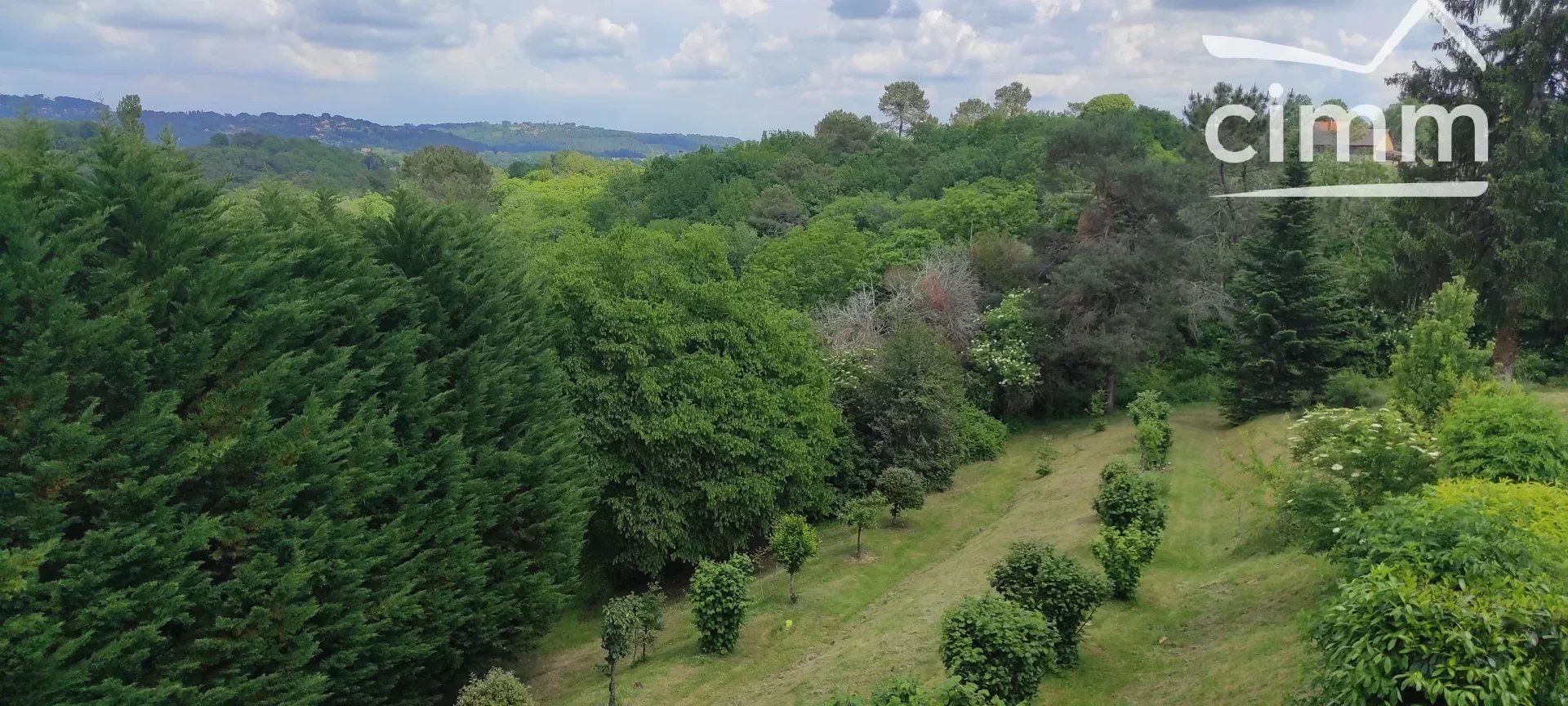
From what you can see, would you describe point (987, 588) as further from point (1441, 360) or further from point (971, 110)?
point (971, 110)

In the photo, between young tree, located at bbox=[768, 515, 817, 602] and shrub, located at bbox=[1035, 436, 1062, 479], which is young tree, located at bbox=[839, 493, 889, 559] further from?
shrub, located at bbox=[1035, 436, 1062, 479]

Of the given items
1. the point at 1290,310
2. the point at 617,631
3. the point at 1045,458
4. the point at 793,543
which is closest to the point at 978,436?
the point at 1045,458

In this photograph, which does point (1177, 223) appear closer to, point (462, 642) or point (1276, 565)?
point (1276, 565)

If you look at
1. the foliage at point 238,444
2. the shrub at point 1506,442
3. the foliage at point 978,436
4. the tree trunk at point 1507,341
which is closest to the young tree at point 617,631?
the foliage at point 238,444

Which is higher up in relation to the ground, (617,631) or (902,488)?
(617,631)

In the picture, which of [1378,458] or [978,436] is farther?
[978,436]

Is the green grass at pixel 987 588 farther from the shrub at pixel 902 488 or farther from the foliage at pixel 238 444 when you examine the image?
the foliage at pixel 238 444

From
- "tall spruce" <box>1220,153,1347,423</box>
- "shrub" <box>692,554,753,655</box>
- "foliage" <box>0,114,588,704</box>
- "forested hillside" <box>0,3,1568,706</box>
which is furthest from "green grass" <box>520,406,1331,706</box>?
"foliage" <box>0,114,588,704</box>
